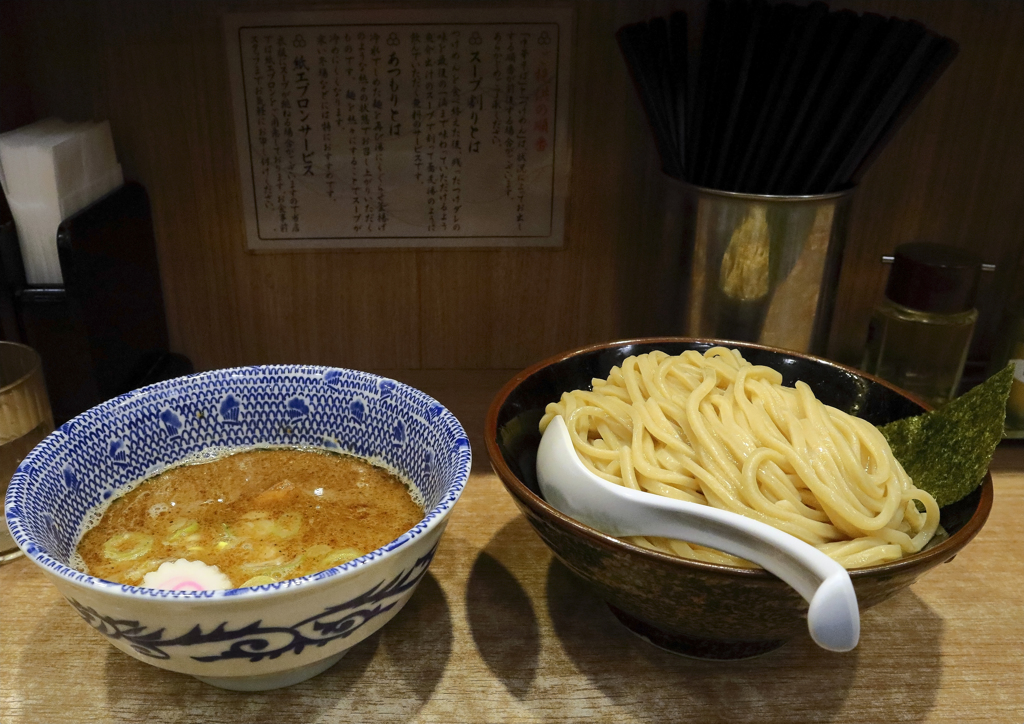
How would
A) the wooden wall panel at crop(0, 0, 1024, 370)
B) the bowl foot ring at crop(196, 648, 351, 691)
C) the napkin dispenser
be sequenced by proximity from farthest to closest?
the wooden wall panel at crop(0, 0, 1024, 370) < the napkin dispenser < the bowl foot ring at crop(196, 648, 351, 691)

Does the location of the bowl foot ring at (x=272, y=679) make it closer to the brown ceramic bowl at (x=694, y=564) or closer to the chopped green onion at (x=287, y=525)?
the chopped green onion at (x=287, y=525)

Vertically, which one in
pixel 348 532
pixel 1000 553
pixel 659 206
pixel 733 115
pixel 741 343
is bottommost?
pixel 1000 553

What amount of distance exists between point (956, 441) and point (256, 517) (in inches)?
27.9

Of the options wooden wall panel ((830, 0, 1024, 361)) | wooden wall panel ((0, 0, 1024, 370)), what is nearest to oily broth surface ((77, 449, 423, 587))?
wooden wall panel ((0, 0, 1024, 370))

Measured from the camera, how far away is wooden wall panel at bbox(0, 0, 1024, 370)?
3.53 feet

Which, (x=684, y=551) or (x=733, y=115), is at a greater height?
(x=733, y=115)

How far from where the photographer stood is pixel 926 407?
→ 818mm

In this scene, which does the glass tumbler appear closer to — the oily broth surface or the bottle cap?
the oily broth surface

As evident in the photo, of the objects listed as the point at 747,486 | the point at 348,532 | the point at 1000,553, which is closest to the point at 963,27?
the point at 1000,553

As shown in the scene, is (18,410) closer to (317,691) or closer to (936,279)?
(317,691)

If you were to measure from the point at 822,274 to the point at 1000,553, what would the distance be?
1.35 ft

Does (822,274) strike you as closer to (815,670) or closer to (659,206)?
(659,206)

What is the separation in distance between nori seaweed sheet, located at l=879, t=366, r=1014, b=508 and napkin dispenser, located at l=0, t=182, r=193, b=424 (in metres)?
1.00

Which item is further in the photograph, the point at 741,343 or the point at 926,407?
the point at 741,343
